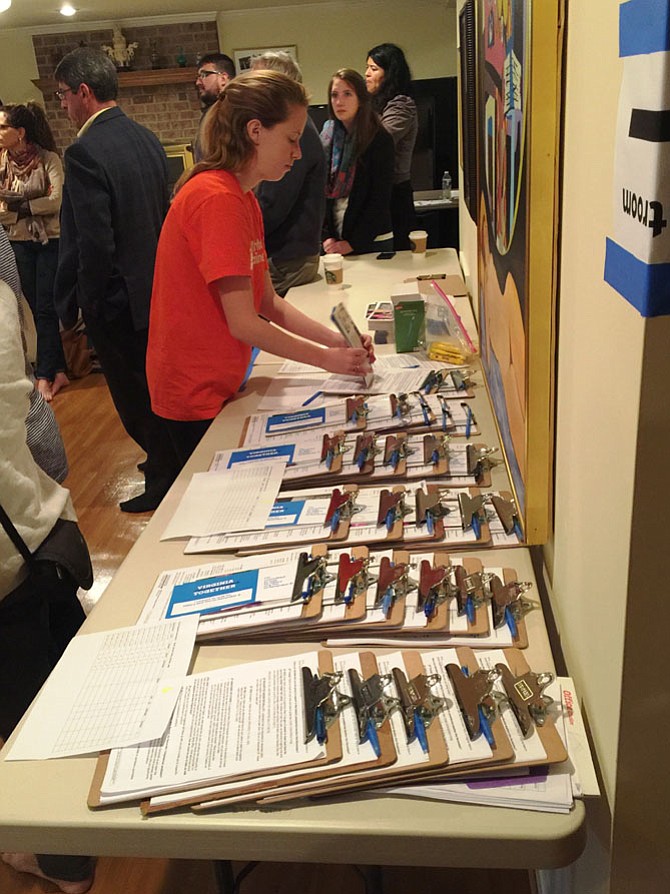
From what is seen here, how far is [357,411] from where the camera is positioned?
167cm

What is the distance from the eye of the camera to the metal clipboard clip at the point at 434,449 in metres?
1.44

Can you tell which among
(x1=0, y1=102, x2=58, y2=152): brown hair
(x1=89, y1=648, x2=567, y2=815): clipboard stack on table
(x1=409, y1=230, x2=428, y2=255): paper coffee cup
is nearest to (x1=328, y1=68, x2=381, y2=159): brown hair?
(x1=409, y1=230, x2=428, y2=255): paper coffee cup

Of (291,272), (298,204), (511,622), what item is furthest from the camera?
(291,272)

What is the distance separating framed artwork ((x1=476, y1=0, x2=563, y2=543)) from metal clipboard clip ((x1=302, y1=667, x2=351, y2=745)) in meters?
0.37

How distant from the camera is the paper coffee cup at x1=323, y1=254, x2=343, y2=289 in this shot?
2895mm

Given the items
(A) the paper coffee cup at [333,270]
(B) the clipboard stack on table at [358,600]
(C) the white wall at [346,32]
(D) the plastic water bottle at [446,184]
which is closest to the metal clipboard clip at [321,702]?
(B) the clipboard stack on table at [358,600]

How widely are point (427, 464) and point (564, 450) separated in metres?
0.50

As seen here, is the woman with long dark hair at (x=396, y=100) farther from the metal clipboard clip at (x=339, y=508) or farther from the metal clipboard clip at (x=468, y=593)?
the metal clipboard clip at (x=468, y=593)

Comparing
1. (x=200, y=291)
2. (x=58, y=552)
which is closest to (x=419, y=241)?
(x=200, y=291)

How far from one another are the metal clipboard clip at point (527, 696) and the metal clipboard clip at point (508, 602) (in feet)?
0.31

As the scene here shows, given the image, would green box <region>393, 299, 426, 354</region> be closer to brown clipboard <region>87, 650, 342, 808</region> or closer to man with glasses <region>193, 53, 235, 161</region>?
brown clipboard <region>87, 650, 342, 808</region>

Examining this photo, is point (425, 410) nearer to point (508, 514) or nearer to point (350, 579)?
point (508, 514)

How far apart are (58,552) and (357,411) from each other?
2.24 ft

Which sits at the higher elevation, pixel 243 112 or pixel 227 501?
pixel 243 112
